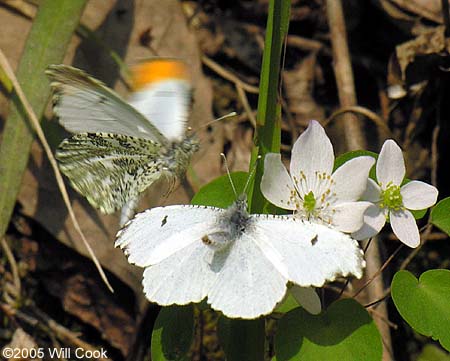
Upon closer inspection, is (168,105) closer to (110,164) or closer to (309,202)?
(110,164)

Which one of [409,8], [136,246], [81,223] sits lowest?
[81,223]

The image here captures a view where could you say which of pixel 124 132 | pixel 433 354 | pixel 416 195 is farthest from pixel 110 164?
pixel 433 354

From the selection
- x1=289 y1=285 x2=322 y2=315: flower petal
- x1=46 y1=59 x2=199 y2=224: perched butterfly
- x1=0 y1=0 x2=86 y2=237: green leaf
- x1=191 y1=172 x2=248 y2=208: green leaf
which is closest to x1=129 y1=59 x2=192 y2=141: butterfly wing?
x1=46 y1=59 x2=199 y2=224: perched butterfly

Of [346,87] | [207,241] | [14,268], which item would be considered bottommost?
[14,268]

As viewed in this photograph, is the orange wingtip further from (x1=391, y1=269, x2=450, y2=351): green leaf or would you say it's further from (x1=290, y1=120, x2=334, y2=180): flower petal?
(x1=391, y1=269, x2=450, y2=351): green leaf

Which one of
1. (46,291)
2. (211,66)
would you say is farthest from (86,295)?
(211,66)

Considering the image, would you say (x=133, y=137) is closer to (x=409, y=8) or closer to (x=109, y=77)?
(x=109, y=77)

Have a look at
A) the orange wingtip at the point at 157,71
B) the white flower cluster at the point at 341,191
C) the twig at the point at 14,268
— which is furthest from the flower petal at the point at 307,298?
the twig at the point at 14,268
